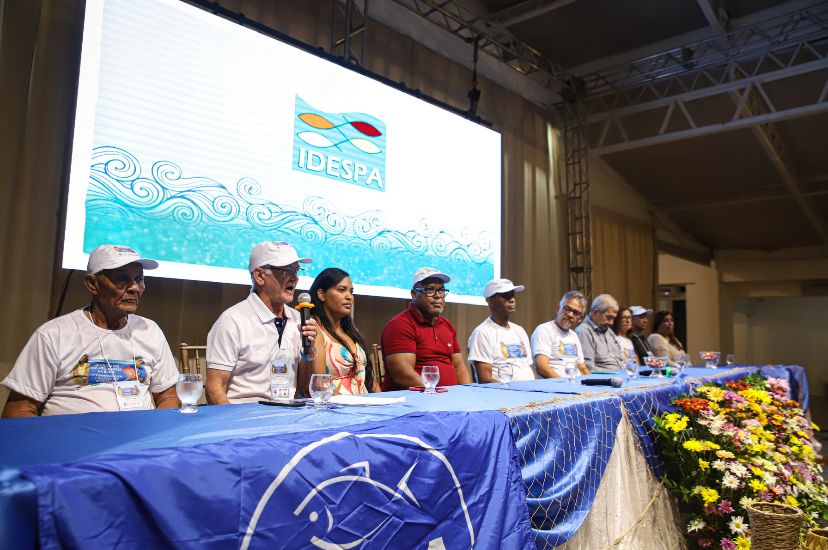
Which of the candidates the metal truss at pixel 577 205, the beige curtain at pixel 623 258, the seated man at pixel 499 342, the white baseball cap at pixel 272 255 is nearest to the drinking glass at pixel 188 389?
the white baseball cap at pixel 272 255

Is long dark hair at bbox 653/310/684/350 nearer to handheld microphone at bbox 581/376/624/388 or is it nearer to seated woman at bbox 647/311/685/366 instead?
seated woman at bbox 647/311/685/366

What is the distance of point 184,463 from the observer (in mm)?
916

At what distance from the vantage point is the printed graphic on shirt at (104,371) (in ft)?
5.79

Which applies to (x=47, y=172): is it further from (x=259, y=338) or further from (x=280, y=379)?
(x=280, y=379)

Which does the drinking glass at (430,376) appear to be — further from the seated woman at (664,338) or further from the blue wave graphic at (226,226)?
the seated woman at (664,338)

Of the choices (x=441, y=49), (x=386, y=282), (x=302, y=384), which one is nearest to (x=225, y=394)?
(x=302, y=384)

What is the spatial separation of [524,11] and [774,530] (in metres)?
4.97

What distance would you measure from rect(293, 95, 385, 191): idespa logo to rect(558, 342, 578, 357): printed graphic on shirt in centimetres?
165

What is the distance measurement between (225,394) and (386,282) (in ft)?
7.50

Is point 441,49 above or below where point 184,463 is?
above

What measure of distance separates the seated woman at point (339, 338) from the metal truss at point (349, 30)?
2.31m

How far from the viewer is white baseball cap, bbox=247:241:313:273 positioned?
7.30 feet

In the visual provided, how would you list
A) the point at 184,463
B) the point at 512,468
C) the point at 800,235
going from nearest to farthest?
the point at 184,463 < the point at 512,468 < the point at 800,235

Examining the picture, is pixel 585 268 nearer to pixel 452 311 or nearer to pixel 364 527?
pixel 452 311
